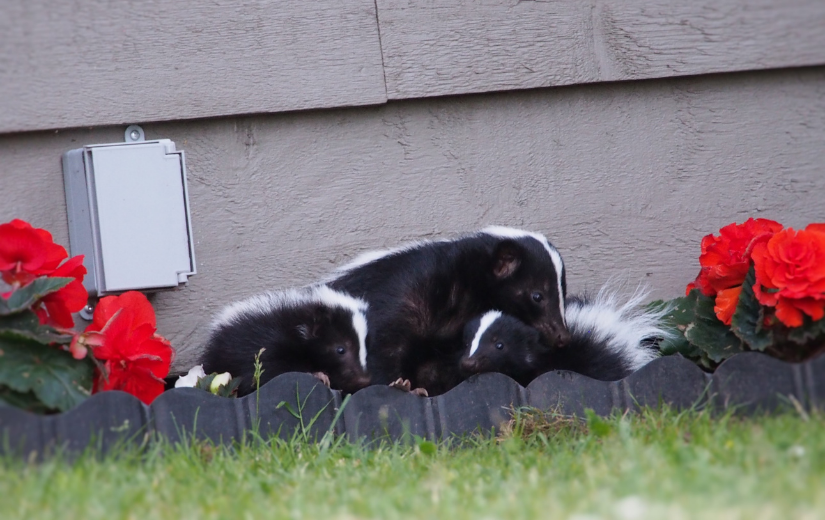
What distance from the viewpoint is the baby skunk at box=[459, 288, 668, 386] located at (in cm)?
365

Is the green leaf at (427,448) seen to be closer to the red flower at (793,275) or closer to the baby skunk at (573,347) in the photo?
the baby skunk at (573,347)

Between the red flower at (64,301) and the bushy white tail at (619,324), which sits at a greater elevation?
the red flower at (64,301)

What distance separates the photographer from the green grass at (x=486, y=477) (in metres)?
2.02

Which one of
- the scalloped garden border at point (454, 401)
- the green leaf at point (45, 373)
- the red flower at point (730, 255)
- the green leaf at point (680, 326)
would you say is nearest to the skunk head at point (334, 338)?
the scalloped garden border at point (454, 401)

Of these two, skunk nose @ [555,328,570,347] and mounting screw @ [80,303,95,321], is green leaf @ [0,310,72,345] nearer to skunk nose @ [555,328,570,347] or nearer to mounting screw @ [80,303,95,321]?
mounting screw @ [80,303,95,321]

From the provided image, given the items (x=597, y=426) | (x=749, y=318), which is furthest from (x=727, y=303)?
(x=597, y=426)

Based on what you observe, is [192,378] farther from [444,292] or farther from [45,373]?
[444,292]

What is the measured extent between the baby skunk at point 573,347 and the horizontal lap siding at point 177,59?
1.22 m

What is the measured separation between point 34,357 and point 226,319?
3.50ft

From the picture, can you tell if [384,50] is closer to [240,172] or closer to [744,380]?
[240,172]

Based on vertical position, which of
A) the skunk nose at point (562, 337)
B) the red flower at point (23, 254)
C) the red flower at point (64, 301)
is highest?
the red flower at point (23, 254)

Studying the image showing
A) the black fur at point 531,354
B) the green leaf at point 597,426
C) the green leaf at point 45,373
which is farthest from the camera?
the black fur at point 531,354

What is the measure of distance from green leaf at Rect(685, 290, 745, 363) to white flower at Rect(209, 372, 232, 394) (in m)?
1.81

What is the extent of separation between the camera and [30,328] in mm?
2887
